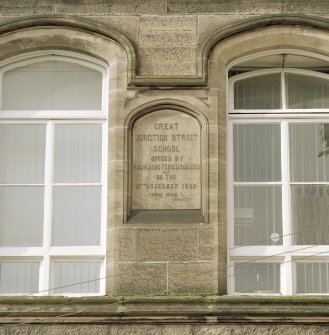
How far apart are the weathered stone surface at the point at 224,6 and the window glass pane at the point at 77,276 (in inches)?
120

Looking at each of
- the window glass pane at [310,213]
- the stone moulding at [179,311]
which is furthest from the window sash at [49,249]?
the window glass pane at [310,213]

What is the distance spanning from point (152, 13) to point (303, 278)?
344 cm

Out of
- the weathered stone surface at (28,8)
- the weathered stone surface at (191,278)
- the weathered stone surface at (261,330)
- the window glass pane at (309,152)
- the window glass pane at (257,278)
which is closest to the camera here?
the weathered stone surface at (261,330)

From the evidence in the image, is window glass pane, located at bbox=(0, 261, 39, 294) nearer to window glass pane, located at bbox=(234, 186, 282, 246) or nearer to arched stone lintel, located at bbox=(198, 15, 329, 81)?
window glass pane, located at bbox=(234, 186, 282, 246)

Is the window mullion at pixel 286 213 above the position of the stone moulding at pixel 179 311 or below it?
above

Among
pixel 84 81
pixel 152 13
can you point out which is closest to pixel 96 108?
pixel 84 81

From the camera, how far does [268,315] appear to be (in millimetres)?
11766

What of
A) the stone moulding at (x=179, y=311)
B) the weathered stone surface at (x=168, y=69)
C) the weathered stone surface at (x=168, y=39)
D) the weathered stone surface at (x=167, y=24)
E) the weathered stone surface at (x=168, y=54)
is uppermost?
the weathered stone surface at (x=167, y=24)

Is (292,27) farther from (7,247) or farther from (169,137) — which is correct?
(7,247)

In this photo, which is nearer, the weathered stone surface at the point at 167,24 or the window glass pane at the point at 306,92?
the weathered stone surface at the point at 167,24

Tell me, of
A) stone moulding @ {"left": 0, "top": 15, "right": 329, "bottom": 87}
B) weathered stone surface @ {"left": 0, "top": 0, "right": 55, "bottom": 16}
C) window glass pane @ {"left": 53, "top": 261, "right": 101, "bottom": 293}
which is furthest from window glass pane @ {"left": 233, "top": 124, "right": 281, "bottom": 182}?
weathered stone surface @ {"left": 0, "top": 0, "right": 55, "bottom": 16}

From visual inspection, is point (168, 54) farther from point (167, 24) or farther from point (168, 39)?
point (167, 24)

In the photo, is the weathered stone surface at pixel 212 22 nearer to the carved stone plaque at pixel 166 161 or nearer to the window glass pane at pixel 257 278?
the carved stone plaque at pixel 166 161

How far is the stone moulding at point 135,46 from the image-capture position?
12773mm
